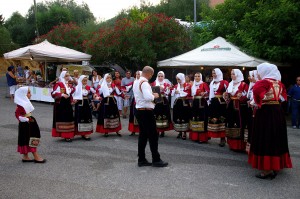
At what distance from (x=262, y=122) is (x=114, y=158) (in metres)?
3.07

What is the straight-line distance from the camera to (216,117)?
26.9 feet

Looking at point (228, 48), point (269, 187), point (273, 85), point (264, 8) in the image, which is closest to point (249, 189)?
point (269, 187)

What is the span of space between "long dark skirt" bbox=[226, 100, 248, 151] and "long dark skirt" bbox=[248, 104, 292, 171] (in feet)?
5.07

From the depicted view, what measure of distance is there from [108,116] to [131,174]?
3476 mm

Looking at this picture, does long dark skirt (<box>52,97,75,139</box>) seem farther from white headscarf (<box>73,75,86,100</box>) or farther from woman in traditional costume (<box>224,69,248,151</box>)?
woman in traditional costume (<box>224,69,248,151</box>)

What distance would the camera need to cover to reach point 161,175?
240 inches

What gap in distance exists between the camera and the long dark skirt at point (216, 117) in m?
8.16

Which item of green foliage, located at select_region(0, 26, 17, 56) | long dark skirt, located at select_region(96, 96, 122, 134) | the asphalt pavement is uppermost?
green foliage, located at select_region(0, 26, 17, 56)

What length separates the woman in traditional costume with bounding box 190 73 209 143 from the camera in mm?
8664

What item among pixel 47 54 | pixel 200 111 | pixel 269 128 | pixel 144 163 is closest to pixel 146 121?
pixel 144 163

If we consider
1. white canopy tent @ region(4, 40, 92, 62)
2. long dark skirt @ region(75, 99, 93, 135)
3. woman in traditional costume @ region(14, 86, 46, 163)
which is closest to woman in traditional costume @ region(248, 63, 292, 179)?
woman in traditional costume @ region(14, 86, 46, 163)

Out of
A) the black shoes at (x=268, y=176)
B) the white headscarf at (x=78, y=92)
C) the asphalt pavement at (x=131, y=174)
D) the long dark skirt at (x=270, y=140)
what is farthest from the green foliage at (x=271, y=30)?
the black shoes at (x=268, y=176)

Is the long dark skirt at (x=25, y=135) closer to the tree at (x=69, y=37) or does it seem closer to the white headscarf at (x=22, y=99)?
the white headscarf at (x=22, y=99)

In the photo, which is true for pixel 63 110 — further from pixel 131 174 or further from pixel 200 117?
pixel 200 117
